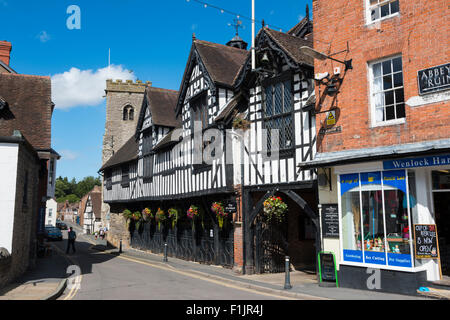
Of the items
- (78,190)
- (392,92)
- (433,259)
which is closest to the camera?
(433,259)

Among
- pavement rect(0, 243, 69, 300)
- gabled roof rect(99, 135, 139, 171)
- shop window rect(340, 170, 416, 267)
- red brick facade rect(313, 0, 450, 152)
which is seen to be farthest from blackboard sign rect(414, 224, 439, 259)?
gabled roof rect(99, 135, 139, 171)

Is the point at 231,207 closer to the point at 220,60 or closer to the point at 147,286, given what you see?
the point at 147,286

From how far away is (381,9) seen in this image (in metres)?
10.6

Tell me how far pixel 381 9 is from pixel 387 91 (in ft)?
7.63

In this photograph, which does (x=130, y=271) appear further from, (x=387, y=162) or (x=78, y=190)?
(x=78, y=190)

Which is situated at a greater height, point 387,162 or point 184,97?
point 184,97

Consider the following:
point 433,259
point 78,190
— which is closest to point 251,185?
point 433,259

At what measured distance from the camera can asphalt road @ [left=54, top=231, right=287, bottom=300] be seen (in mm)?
10008

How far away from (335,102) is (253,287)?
5.95 meters

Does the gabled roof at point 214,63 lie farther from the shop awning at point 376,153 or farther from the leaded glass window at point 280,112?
the shop awning at point 376,153

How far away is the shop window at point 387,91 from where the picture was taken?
1008 cm

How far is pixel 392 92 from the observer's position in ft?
33.6

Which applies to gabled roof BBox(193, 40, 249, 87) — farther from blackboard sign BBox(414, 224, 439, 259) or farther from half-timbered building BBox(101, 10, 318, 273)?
blackboard sign BBox(414, 224, 439, 259)

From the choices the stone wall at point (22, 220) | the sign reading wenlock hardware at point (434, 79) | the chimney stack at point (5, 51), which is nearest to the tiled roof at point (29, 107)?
the stone wall at point (22, 220)
